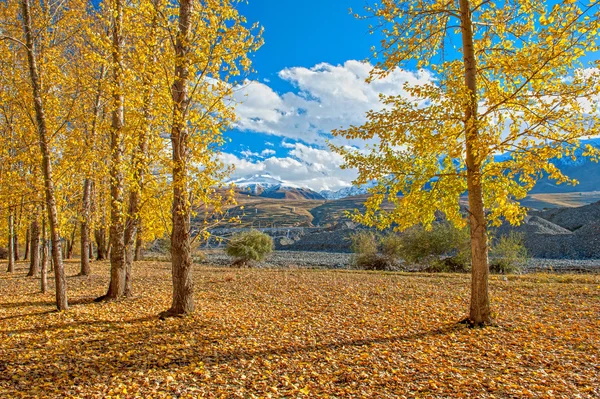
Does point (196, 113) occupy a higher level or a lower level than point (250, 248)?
higher

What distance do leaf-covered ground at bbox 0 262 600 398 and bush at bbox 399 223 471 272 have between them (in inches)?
453

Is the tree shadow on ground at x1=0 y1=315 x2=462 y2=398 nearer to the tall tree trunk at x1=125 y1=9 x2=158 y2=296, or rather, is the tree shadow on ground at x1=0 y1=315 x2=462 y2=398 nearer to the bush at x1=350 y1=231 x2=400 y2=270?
the tall tree trunk at x1=125 y1=9 x2=158 y2=296

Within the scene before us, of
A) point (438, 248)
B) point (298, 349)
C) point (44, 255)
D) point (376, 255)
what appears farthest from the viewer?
point (376, 255)

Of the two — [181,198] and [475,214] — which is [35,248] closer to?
[181,198]

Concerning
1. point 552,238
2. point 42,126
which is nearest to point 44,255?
point 42,126

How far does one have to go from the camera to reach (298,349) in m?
5.93

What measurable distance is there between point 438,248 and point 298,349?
1938cm

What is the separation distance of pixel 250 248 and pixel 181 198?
19329 millimetres

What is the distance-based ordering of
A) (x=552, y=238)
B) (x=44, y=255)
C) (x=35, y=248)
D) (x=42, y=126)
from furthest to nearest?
1. (x=552, y=238)
2. (x=35, y=248)
3. (x=44, y=255)
4. (x=42, y=126)

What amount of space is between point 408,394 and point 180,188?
545 cm

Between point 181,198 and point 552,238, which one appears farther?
point 552,238

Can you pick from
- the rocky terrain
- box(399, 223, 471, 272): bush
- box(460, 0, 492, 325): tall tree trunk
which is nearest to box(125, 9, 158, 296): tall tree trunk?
box(460, 0, 492, 325): tall tree trunk

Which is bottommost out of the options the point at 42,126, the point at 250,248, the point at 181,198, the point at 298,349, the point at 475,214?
the point at 298,349

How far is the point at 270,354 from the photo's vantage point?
18.7ft
